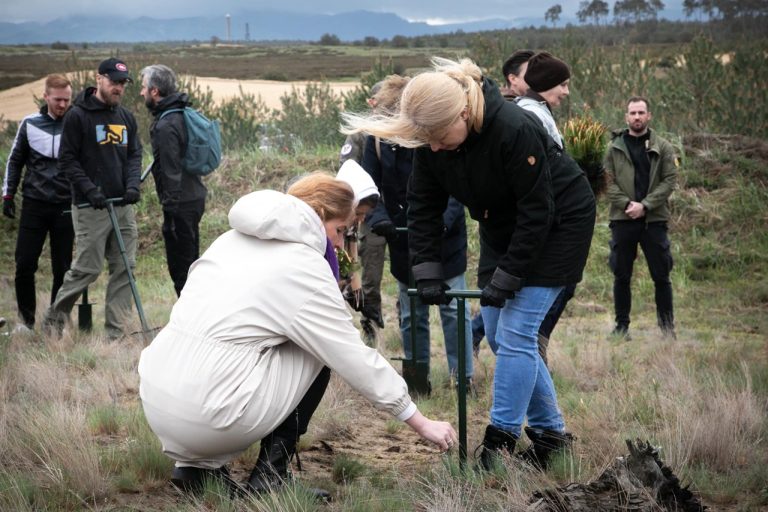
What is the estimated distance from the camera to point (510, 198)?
396 cm

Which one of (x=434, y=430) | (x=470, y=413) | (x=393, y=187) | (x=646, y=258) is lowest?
(x=470, y=413)

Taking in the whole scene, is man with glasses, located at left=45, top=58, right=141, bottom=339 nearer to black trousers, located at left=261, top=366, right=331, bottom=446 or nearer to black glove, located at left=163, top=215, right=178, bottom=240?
black glove, located at left=163, top=215, right=178, bottom=240

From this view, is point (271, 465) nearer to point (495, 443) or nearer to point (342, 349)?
point (342, 349)

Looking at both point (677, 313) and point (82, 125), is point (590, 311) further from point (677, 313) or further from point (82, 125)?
point (82, 125)

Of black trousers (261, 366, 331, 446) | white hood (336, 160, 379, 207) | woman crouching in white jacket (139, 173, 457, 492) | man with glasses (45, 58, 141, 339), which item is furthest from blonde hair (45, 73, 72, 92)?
black trousers (261, 366, 331, 446)

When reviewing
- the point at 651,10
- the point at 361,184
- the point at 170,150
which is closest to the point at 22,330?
the point at 170,150

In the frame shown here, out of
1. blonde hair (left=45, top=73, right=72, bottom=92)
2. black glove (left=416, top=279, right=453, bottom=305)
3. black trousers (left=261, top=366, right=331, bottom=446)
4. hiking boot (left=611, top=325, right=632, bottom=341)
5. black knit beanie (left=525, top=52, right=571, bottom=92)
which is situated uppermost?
black knit beanie (left=525, top=52, right=571, bottom=92)

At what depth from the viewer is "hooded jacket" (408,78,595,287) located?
12.3 feet

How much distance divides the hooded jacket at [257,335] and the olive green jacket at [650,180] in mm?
5060

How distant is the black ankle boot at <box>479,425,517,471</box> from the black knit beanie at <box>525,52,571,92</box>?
1907 mm

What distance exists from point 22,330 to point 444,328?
12.3ft

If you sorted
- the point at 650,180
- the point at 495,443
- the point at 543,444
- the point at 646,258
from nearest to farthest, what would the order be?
the point at 495,443 → the point at 543,444 → the point at 650,180 → the point at 646,258

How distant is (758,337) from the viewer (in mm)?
8375

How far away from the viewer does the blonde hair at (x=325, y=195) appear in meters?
3.80
